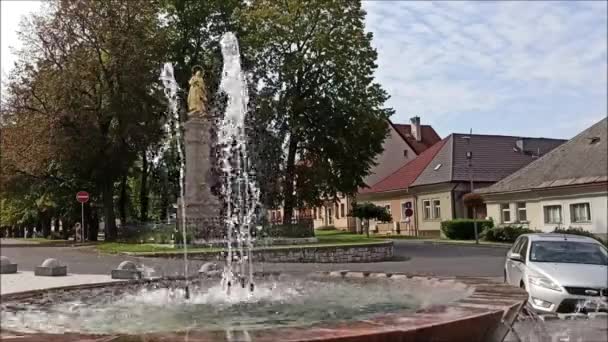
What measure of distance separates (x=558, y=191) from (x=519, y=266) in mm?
16550

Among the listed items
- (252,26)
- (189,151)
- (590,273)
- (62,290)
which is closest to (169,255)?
(189,151)

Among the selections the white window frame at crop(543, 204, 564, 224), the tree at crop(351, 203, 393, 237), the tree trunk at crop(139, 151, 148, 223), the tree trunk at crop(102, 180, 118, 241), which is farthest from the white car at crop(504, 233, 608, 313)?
the tree at crop(351, 203, 393, 237)

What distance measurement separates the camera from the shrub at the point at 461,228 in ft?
133

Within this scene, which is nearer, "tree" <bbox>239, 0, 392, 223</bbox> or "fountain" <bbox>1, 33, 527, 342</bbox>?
"fountain" <bbox>1, 33, 527, 342</bbox>

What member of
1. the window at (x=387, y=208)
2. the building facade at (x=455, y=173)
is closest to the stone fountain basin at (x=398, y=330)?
the building facade at (x=455, y=173)

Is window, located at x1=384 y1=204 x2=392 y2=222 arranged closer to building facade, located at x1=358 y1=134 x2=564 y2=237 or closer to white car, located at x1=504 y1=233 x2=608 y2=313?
building facade, located at x1=358 y1=134 x2=564 y2=237

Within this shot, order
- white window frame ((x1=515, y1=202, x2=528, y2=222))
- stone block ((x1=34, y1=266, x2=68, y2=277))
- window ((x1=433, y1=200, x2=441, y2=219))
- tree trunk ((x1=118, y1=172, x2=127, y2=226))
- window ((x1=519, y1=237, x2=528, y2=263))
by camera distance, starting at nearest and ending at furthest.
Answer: window ((x1=519, y1=237, x2=528, y2=263)) < stone block ((x1=34, y1=266, x2=68, y2=277)) < white window frame ((x1=515, y1=202, x2=528, y2=222)) < tree trunk ((x1=118, y1=172, x2=127, y2=226)) < window ((x1=433, y1=200, x2=441, y2=219))

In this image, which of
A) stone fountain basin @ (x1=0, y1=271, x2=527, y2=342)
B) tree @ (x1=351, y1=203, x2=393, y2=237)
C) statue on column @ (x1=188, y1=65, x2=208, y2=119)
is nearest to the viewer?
stone fountain basin @ (x1=0, y1=271, x2=527, y2=342)

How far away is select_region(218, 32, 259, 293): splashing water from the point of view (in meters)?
28.3

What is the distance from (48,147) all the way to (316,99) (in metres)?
15.2

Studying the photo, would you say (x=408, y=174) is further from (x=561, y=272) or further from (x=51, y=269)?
(x=561, y=272)

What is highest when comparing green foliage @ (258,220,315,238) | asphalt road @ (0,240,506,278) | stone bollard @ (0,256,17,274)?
stone bollard @ (0,256,17,274)

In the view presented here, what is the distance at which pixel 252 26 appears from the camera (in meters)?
38.6

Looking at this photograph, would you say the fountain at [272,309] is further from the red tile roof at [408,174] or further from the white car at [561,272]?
the red tile roof at [408,174]
